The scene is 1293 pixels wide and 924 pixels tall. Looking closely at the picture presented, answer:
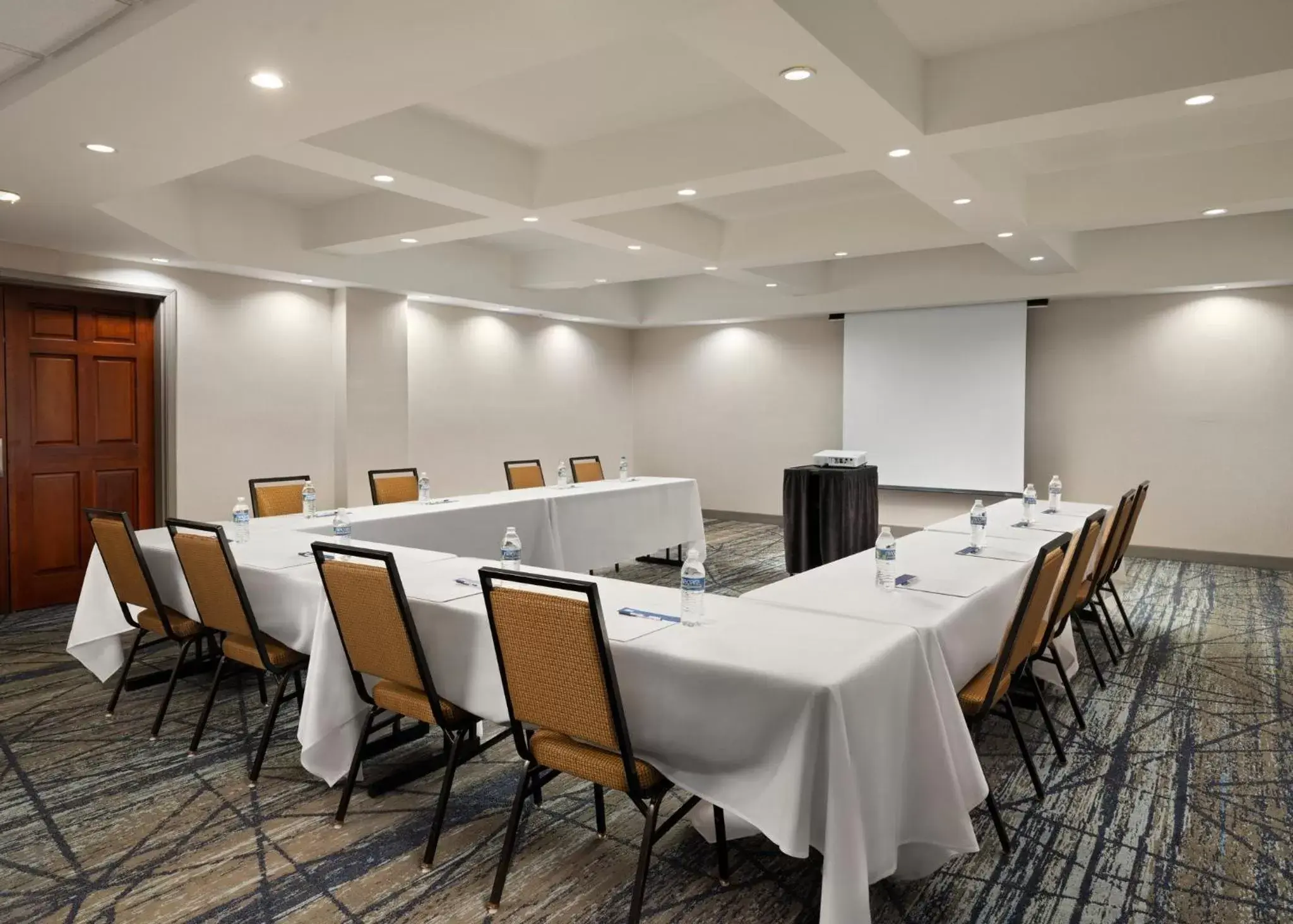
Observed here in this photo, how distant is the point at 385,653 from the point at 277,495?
11.0ft

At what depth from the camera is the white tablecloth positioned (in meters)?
2.01

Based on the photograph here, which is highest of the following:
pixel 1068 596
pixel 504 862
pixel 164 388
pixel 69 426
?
pixel 164 388

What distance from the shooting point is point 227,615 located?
3.39 metres

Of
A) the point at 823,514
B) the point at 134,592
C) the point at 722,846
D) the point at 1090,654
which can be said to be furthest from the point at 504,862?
the point at 823,514

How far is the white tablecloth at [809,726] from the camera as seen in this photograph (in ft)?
6.58

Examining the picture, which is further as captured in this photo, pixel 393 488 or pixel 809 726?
pixel 393 488

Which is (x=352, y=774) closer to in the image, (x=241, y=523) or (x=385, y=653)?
(x=385, y=653)

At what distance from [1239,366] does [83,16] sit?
8.66 meters

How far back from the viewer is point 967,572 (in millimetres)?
3408

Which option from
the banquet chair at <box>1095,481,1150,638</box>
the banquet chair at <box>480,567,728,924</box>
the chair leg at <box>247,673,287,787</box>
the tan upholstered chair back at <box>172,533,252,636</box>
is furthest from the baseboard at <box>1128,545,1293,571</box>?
the tan upholstered chair back at <box>172,533,252,636</box>

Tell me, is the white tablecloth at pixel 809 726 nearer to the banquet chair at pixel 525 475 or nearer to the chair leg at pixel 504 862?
the chair leg at pixel 504 862

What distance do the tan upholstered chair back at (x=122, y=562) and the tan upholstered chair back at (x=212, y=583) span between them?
0.99 feet

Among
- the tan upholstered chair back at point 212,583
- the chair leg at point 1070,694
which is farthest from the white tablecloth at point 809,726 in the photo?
the chair leg at point 1070,694

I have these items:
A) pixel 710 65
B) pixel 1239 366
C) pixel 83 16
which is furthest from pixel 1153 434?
pixel 83 16
